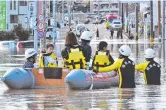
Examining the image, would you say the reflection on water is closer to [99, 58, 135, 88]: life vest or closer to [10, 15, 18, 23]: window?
[99, 58, 135, 88]: life vest

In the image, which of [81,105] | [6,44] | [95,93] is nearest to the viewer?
[81,105]

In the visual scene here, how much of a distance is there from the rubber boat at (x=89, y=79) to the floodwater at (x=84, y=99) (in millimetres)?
242

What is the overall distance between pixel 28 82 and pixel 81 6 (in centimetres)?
17822

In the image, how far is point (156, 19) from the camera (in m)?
80.2

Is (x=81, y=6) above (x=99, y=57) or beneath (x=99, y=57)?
above

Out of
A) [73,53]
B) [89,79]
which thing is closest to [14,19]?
[73,53]

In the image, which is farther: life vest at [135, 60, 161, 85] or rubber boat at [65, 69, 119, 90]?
life vest at [135, 60, 161, 85]

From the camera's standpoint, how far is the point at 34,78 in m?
17.1

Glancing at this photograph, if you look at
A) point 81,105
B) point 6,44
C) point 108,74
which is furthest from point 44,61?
point 6,44

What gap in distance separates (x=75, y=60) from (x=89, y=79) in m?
0.73

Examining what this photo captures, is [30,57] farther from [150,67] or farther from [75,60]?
[150,67]

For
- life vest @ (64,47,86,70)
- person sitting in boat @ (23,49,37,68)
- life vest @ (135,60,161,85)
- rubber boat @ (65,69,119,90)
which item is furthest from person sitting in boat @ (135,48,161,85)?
person sitting in boat @ (23,49,37,68)

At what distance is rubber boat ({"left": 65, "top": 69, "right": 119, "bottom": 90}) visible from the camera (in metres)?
16.2

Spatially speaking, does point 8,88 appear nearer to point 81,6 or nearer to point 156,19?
point 156,19
